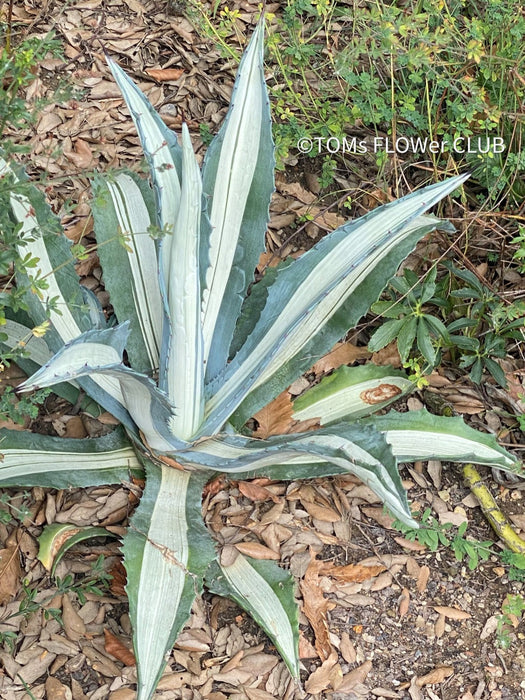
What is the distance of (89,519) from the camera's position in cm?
166

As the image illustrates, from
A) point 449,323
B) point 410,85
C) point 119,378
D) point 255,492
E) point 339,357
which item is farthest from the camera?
point 410,85

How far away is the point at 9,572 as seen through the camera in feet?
5.28

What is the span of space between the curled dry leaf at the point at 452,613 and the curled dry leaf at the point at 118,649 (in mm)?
692

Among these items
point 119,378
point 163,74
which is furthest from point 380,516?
point 163,74

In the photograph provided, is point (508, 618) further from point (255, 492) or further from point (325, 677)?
point (255, 492)

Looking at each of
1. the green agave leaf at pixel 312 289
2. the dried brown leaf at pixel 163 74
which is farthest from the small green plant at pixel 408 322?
the dried brown leaf at pixel 163 74

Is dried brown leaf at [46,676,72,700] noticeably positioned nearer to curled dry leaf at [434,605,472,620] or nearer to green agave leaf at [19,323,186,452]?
green agave leaf at [19,323,186,452]

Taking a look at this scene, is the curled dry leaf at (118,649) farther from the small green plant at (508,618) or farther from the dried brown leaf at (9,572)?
the small green plant at (508,618)

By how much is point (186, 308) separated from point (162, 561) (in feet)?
1.62

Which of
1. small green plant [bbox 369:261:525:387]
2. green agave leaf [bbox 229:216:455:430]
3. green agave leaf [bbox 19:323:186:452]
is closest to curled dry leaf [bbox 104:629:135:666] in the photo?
green agave leaf [bbox 19:323:186:452]

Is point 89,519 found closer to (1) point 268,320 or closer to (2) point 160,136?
(1) point 268,320

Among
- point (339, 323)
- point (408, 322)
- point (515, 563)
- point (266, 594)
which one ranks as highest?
point (339, 323)

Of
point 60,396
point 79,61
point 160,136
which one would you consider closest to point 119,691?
point 60,396

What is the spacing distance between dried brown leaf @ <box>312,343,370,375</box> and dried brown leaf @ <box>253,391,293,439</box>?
0.54 ft
